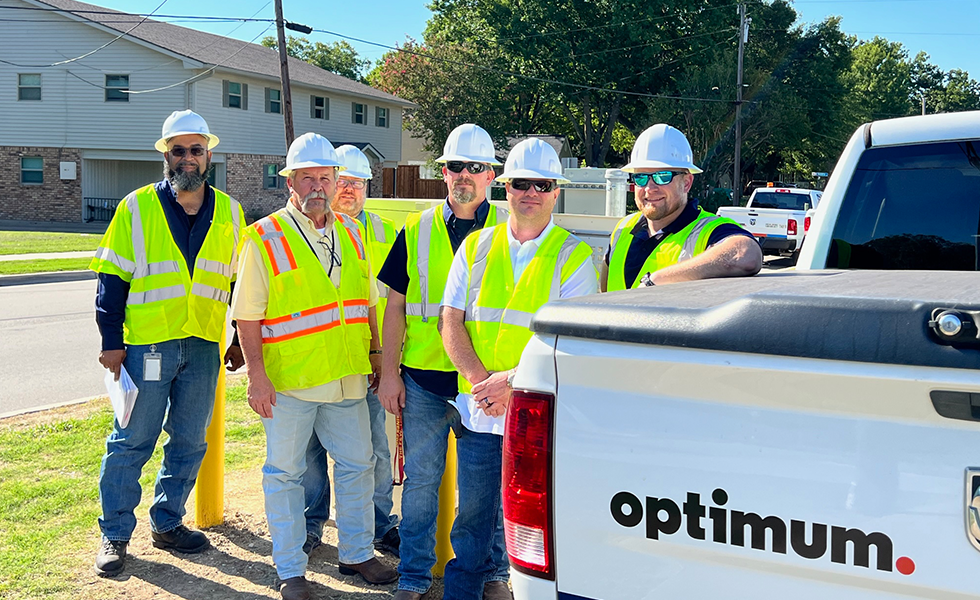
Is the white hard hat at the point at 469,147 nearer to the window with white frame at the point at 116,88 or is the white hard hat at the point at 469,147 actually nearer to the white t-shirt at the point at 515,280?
the white t-shirt at the point at 515,280

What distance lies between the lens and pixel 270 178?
36.5 meters

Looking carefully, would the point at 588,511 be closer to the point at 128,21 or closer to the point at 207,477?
the point at 207,477

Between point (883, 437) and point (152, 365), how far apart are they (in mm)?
3894

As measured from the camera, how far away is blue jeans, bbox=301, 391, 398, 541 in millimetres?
5008

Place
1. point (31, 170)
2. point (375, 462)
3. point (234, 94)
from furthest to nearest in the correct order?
point (31, 170) → point (234, 94) → point (375, 462)

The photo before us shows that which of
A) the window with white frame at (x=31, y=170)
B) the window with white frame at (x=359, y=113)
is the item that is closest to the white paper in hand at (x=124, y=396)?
the window with white frame at (x=31, y=170)

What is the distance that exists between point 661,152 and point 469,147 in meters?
0.96

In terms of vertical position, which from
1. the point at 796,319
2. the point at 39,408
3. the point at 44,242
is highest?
the point at 796,319

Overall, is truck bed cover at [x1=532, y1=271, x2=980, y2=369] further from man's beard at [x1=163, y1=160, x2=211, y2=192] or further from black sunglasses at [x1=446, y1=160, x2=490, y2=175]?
man's beard at [x1=163, y1=160, x2=211, y2=192]

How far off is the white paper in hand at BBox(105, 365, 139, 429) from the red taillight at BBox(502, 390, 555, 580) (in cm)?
308

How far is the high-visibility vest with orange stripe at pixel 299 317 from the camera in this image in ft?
14.2

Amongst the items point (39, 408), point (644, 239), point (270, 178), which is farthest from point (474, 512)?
point (270, 178)

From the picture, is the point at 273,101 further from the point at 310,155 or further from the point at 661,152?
the point at 661,152

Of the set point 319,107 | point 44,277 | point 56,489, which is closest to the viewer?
point 56,489
